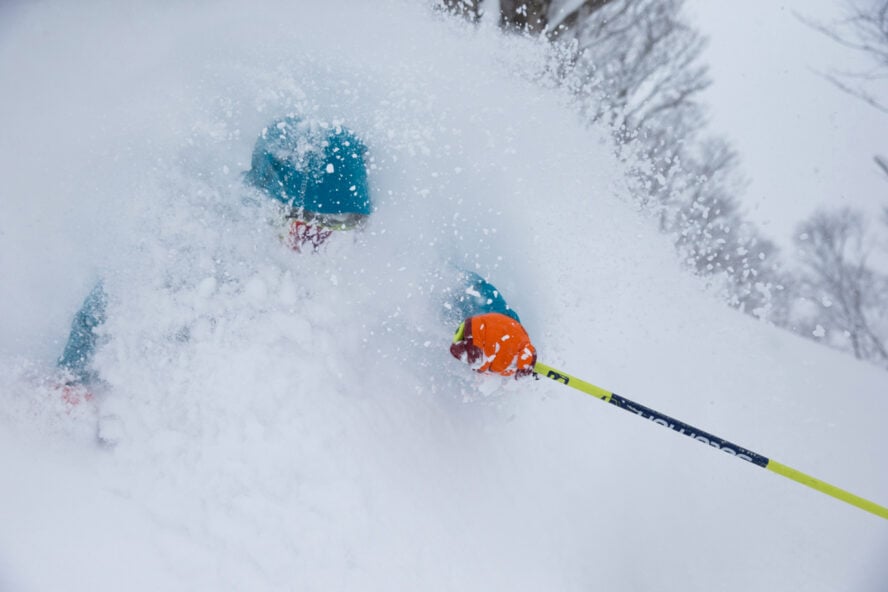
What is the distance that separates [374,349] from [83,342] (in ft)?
4.80

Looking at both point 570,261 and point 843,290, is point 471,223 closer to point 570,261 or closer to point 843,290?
point 570,261

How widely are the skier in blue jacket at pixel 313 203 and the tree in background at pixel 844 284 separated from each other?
228 cm

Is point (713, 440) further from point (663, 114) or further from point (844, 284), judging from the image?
point (663, 114)

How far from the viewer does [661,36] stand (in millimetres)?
3613

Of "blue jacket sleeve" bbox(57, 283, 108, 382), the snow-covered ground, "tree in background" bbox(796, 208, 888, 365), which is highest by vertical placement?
"tree in background" bbox(796, 208, 888, 365)

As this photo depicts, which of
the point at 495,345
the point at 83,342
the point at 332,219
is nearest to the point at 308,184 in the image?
the point at 332,219

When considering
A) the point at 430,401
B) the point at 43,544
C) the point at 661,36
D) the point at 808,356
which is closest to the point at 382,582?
the point at 430,401

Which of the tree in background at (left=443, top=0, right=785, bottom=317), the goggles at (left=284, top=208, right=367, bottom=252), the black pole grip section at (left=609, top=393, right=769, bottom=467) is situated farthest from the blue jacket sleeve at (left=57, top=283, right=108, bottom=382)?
the tree in background at (left=443, top=0, right=785, bottom=317)

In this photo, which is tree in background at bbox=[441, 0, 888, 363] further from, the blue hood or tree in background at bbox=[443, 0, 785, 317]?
the blue hood

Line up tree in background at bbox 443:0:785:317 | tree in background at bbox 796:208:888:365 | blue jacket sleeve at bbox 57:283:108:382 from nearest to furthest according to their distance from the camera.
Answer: blue jacket sleeve at bbox 57:283:108:382
tree in background at bbox 443:0:785:317
tree in background at bbox 796:208:888:365

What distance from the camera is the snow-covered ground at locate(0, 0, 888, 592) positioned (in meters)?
2.39

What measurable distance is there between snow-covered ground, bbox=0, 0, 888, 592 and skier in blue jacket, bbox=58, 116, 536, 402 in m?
0.11

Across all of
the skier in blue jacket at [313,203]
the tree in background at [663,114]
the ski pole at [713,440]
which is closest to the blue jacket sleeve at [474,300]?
the skier in blue jacket at [313,203]

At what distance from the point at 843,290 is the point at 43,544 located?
476 centimetres
